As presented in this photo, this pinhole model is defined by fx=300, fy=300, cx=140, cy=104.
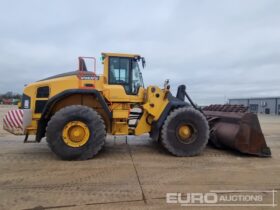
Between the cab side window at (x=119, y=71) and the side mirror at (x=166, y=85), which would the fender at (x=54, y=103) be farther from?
the side mirror at (x=166, y=85)

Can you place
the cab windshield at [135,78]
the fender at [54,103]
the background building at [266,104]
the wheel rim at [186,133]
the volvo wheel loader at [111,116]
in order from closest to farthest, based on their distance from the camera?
the volvo wheel loader at [111,116] < the fender at [54,103] < the wheel rim at [186,133] < the cab windshield at [135,78] < the background building at [266,104]

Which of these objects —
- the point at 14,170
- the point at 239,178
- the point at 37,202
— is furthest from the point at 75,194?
the point at 239,178

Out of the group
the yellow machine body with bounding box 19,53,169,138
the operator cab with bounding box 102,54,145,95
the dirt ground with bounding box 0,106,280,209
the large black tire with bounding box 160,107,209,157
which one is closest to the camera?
the dirt ground with bounding box 0,106,280,209

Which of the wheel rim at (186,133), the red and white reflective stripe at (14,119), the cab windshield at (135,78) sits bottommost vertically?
the wheel rim at (186,133)

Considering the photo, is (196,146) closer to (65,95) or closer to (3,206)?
(65,95)

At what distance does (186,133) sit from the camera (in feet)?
24.5

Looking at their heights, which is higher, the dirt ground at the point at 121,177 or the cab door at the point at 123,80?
the cab door at the point at 123,80

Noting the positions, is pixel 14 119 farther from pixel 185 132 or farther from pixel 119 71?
pixel 185 132

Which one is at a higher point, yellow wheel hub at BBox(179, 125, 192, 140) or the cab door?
the cab door

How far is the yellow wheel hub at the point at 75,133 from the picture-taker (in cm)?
675

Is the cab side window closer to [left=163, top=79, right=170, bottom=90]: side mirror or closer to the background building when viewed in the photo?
[left=163, top=79, right=170, bottom=90]: side mirror

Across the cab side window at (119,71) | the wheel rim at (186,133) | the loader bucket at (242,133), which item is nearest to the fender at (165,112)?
the wheel rim at (186,133)

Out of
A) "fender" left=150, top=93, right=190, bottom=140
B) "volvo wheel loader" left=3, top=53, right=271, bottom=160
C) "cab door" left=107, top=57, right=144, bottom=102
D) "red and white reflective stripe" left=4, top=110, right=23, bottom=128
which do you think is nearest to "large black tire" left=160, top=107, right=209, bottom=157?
"volvo wheel loader" left=3, top=53, right=271, bottom=160

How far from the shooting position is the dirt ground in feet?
13.5
